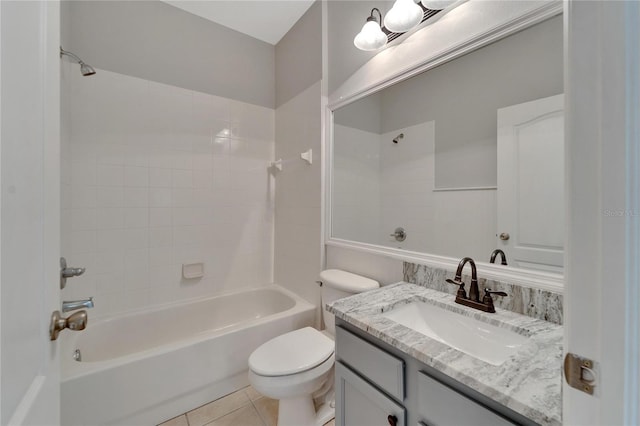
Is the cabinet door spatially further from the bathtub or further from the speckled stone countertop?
the bathtub

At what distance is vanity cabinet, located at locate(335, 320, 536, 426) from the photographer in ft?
2.00

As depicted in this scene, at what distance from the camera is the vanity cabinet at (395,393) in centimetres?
61

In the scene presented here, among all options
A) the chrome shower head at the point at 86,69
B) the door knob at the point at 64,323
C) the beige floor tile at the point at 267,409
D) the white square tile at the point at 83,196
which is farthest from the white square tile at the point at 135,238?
the door knob at the point at 64,323

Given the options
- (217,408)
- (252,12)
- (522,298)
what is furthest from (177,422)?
(252,12)

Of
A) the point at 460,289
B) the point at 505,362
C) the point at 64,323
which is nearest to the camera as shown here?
the point at 64,323

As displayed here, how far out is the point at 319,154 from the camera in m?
1.94

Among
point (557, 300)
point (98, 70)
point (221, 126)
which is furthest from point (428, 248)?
point (98, 70)

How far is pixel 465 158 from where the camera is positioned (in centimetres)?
132

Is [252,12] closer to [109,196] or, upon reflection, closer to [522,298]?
[109,196]

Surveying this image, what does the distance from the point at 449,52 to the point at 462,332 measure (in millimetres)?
1223

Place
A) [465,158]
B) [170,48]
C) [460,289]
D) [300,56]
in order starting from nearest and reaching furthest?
[460,289] < [465,158] < [170,48] < [300,56]

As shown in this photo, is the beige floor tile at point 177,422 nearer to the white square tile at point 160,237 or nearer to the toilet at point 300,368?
the toilet at point 300,368

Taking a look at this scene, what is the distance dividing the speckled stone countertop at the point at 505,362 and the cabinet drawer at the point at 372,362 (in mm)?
63

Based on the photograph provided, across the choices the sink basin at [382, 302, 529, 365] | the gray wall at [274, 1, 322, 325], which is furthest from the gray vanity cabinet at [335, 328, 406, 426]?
the gray wall at [274, 1, 322, 325]
